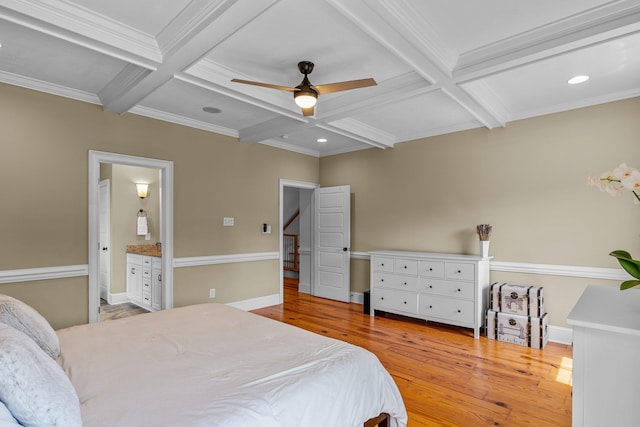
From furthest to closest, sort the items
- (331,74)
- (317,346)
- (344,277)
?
(344,277) < (331,74) < (317,346)

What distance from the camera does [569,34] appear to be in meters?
2.25

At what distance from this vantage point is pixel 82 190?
3.48m

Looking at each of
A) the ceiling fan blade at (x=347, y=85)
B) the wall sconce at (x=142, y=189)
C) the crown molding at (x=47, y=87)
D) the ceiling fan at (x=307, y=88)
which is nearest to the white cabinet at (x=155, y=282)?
the wall sconce at (x=142, y=189)

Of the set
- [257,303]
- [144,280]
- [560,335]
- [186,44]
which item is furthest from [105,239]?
[560,335]

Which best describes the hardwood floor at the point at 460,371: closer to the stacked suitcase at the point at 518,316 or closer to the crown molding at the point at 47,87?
the stacked suitcase at the point at 518,316

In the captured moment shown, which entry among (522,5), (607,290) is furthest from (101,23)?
(607,290)

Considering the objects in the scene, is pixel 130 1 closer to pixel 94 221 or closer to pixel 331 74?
pixel 331 74

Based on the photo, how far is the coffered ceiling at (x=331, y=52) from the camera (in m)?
2.09

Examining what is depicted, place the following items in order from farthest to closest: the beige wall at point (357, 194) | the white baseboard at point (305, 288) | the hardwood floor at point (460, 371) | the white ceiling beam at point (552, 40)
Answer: the white baseboard at point (305, 288)
the beige wall at point (357, 194)
the hardwood floor at point (460, 371)
the white ceiling beam at point (552, 40)

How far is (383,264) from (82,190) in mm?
3687

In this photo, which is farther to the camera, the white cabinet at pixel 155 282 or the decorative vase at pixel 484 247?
the white cabinet at pixel 155 282

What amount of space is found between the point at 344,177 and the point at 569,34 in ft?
12.5

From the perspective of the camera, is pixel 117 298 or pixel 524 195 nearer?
pixel 524 195

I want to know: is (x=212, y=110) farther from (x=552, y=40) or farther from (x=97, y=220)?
(x=552, y=40)
